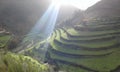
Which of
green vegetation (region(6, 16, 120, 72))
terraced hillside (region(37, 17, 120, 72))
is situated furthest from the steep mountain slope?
terraced hillside (region(37, 17, 120, 72))

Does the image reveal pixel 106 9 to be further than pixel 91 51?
Yes

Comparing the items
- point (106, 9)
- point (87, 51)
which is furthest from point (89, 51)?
point (106, 9)

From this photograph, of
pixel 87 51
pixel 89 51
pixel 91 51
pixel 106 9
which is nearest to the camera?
pixel 91 51

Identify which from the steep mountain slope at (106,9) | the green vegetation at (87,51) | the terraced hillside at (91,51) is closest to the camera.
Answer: the terraced hillside at (91,51)

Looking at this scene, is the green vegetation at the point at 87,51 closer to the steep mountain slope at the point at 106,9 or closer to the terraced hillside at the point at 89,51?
the terraced hillside at the point at 89,51

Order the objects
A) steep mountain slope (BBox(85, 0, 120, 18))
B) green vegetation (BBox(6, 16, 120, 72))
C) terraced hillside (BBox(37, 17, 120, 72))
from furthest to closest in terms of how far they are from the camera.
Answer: steep mountain slope (BBox(85, 0, 120, 18)) → green vegetation (BBox(6, 16, 120, 72)) → terraced hillside (BBox(37, 17, 120, 72))

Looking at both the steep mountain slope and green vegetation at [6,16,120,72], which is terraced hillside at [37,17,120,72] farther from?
the steep mountain slope

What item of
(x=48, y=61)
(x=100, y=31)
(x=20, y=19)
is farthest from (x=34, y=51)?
(x=20, y=19)

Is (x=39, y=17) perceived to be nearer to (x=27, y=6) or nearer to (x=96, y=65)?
(x=27, y=6)

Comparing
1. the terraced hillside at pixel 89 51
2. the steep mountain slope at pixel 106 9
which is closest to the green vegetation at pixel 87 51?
the terraced hillside at pixel 89 51

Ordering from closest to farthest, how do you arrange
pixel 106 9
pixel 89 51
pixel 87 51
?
1. pixel 89 51
2. pixel 87 51
3. pixel 106 9

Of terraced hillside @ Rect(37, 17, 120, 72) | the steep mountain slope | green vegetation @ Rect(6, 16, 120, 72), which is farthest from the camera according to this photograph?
the steep mountain slope

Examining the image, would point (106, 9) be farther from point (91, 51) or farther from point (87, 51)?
point (91, 51)
